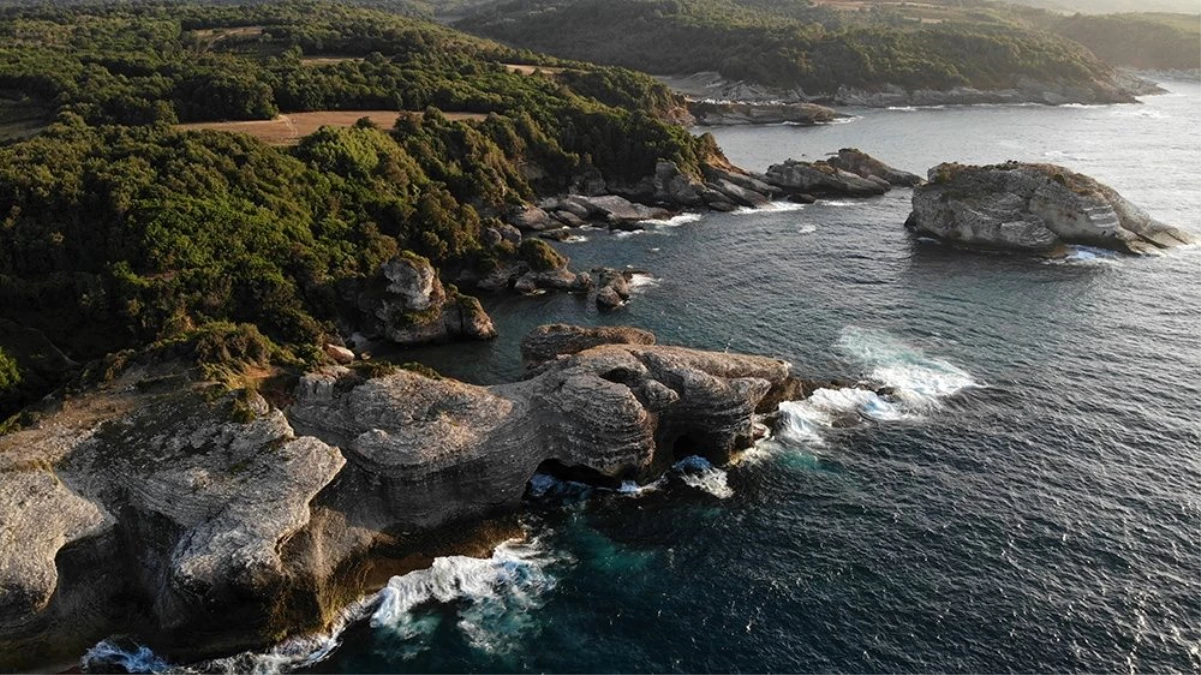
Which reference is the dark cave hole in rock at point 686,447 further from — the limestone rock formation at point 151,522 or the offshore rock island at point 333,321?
the limestone rock formation at point 151,522

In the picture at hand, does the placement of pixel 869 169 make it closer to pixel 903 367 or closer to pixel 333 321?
pixel 903 367

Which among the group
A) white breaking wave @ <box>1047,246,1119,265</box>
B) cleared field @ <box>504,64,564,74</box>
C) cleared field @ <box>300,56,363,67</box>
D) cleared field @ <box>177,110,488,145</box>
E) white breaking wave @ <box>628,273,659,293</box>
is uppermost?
cleared field @ <box>300,56,363,67</box>

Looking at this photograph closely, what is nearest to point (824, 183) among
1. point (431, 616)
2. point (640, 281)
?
point (640, 281)

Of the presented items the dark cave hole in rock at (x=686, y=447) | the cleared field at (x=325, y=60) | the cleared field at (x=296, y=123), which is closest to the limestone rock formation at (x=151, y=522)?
the dark cave hole in rock at (x=686, y=447)

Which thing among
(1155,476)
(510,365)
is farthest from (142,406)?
(1155,476)

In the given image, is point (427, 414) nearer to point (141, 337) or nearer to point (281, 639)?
point (281, 639)

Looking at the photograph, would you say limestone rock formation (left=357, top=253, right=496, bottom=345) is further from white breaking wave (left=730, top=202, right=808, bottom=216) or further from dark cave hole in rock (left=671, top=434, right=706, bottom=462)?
white breaking wave (left=730, top=202, right=808, bottom=216)

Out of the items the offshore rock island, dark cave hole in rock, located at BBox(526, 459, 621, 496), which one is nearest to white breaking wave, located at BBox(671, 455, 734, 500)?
the offshore rock island
